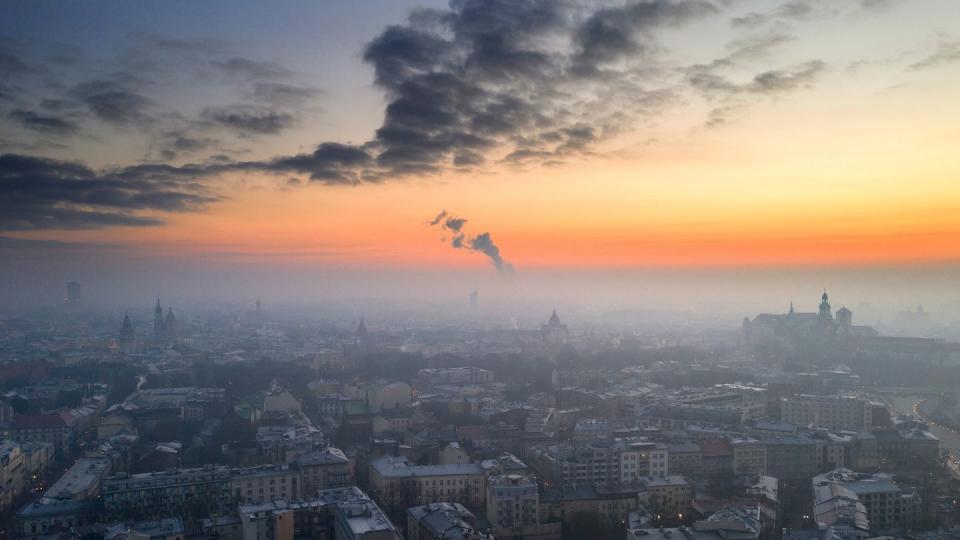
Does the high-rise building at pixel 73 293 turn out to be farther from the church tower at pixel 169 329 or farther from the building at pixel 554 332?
the building at pixel 554 332

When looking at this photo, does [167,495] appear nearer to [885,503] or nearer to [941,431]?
[885,503]

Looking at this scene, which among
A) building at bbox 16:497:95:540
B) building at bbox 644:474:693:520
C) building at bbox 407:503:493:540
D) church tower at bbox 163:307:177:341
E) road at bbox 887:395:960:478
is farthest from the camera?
church tower at bbox 163:307:177:341

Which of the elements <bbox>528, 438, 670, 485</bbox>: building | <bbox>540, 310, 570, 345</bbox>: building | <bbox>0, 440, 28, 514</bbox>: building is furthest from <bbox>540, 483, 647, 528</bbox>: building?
<bbox>540, 310, 570, 345</bbox>: building

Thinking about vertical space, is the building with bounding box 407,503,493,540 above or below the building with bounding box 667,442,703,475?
below

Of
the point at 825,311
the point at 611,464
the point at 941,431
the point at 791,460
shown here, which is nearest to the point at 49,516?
the point at 611,464

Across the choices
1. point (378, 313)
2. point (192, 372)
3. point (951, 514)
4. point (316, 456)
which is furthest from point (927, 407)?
point (378, 313)

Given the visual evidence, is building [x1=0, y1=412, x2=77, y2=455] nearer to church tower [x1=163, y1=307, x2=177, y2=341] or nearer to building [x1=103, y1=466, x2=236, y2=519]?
building [x1=103, y1=466, x2=236, y2=519]

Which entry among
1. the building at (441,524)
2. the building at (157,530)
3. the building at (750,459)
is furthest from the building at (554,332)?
the building at (157,530)
